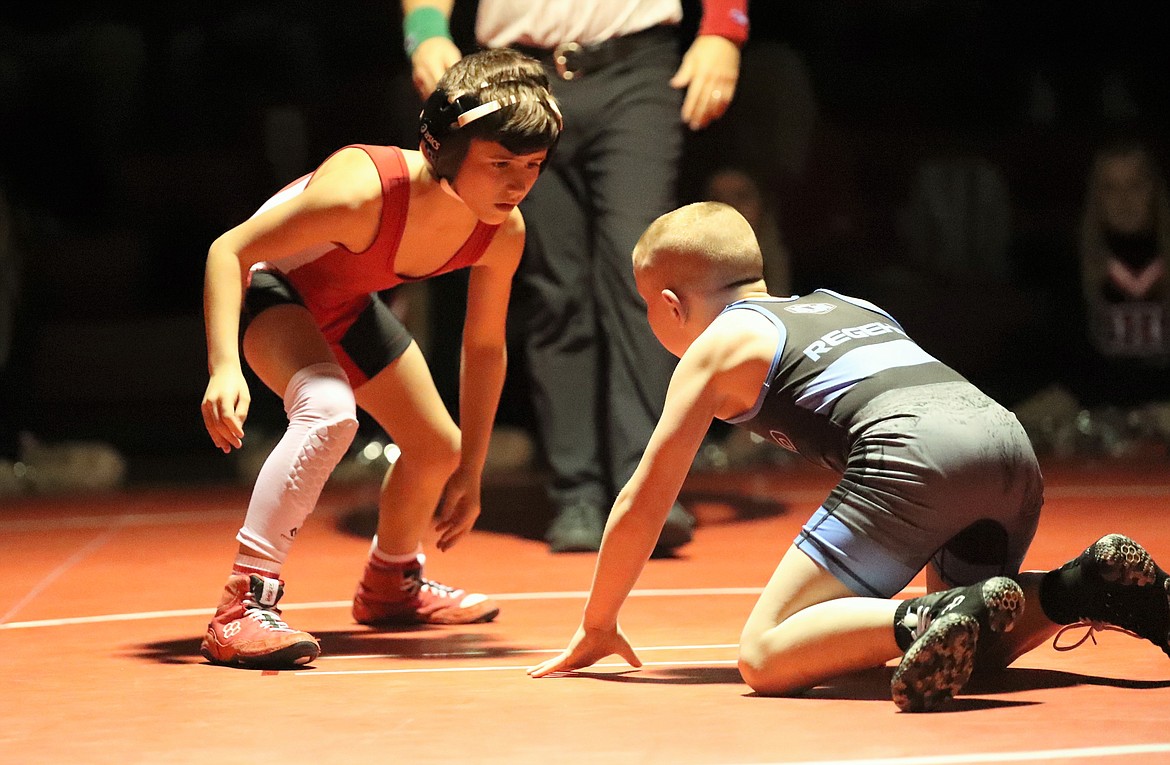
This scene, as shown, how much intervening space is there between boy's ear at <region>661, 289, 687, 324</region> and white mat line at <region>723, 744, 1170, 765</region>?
0.82 metres

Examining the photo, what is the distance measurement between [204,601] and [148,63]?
370 cm

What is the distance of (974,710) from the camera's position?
2.06m

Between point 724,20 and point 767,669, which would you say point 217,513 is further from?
point 767,669

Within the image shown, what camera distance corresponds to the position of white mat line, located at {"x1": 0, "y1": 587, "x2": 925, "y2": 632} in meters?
3.04

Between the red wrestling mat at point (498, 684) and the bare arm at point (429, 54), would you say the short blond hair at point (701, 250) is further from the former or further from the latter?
the bare arm at point (429, 54)

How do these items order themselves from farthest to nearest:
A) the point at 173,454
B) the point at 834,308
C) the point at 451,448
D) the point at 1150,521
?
the point at 173,454
the point at 1150,521
the point at 451,448
the point at 834,308

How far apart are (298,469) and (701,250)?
71 cm

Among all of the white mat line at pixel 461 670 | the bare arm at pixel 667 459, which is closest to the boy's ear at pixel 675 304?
the bare arm at pixel 667 459

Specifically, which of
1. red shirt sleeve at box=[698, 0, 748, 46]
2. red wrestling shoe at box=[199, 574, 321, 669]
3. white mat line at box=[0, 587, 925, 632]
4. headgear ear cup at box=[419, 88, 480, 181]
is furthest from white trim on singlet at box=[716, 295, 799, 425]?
red shirt sleeve at box=[698, 0, 748, 46]

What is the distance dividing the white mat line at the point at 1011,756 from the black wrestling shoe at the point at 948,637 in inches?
7.2

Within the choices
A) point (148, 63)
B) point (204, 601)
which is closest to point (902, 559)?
point (204, 601)

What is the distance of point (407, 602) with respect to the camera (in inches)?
120

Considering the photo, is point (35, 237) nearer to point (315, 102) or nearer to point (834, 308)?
point (315, 102)

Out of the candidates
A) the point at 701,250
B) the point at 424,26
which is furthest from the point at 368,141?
the point at 701,250
